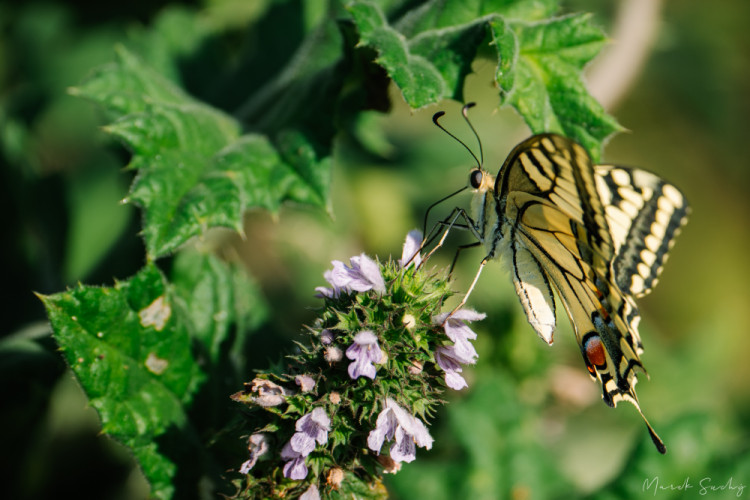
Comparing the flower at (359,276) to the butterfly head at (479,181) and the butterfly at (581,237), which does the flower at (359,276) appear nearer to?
the butterfly at (581,237)

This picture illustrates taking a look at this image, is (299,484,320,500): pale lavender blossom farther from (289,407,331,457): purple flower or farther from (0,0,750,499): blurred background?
(0,0,750,499): blurred background

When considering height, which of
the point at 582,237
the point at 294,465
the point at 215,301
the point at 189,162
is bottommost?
the point at 215,301

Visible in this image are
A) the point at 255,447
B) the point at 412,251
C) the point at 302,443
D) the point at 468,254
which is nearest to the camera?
the point at 302,443

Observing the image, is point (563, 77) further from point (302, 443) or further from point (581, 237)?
point (302, 443)

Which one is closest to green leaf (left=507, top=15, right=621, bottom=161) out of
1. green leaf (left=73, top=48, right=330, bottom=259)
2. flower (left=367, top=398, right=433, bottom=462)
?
green leaf (left=73, top=48, right=330, bottom=259)

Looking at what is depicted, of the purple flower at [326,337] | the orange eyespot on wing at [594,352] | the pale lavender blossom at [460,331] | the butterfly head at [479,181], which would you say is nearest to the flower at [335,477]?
the purple flower at [326,337]

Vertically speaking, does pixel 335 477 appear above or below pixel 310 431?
below

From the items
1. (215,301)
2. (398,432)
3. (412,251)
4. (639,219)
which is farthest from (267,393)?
(639,219)
